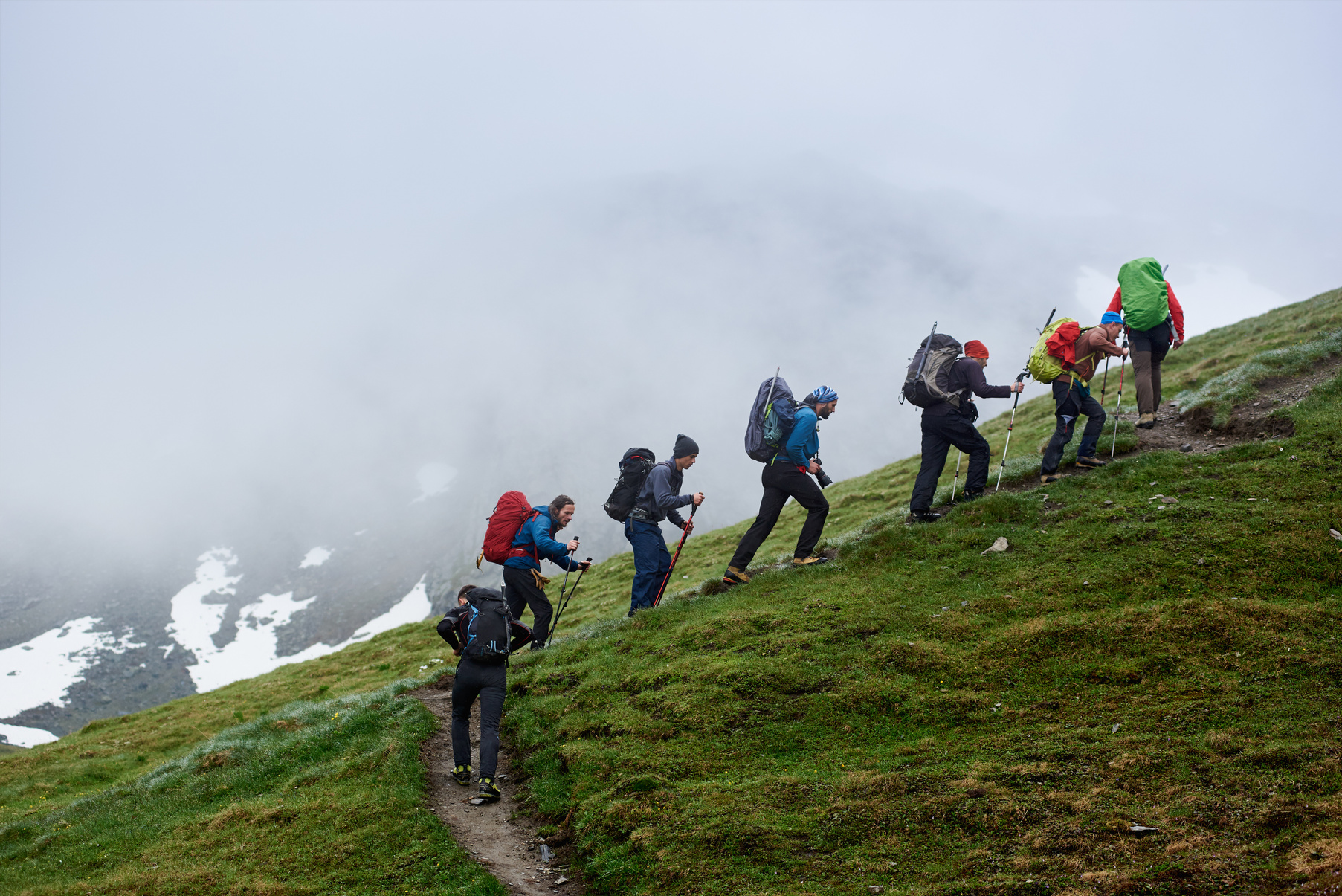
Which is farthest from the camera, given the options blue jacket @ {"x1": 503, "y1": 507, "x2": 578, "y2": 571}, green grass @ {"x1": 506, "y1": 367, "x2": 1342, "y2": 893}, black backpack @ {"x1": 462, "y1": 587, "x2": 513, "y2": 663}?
blue jacket @ {"x1": 503, "y1": 507, "x2": 578, "y2": 571}

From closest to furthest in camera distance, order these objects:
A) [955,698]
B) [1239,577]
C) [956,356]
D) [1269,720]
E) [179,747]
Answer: [1269,720], [955,698], [1239,577], [956,356], [179,747]

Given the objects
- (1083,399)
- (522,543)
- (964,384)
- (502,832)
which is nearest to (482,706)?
(502,832)

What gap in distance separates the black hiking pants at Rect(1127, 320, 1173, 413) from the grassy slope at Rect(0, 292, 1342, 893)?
127 inches

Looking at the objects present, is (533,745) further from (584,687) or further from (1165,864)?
(1165,864)

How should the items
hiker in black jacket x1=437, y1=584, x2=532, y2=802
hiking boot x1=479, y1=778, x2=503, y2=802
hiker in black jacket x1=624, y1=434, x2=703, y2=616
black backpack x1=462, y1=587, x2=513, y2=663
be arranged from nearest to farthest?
hiking boot x1=479, y1=778, x2=503, y2=802 → hiker in black jacket x1=437, y1=584, x2=532, y2=802 → black backpack x1=462, y1=587, x2=513, y2=663 → hiker in black jacket x1=624, y1=434, x2=703, y2=616

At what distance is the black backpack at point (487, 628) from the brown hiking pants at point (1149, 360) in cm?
1528

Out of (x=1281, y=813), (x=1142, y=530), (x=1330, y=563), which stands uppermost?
(x=1142, y=530)

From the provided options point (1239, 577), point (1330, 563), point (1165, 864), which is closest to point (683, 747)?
point (1165, 864)

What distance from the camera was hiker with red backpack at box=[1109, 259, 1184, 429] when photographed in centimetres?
1725

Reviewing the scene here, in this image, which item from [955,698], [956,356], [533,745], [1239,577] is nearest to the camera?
[955,698]

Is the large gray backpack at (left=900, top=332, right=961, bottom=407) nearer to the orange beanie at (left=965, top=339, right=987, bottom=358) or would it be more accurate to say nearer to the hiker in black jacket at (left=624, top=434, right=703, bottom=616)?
the orange beanie at (left=965, top=339, right=987, bottom=358)

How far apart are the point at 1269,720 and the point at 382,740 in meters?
13.8

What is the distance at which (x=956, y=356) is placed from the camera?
16.4 metres

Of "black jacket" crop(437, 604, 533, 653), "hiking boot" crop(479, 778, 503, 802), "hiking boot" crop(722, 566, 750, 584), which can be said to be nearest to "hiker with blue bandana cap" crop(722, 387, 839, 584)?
"hiking boot" crop(722, 566, 750, 584)
